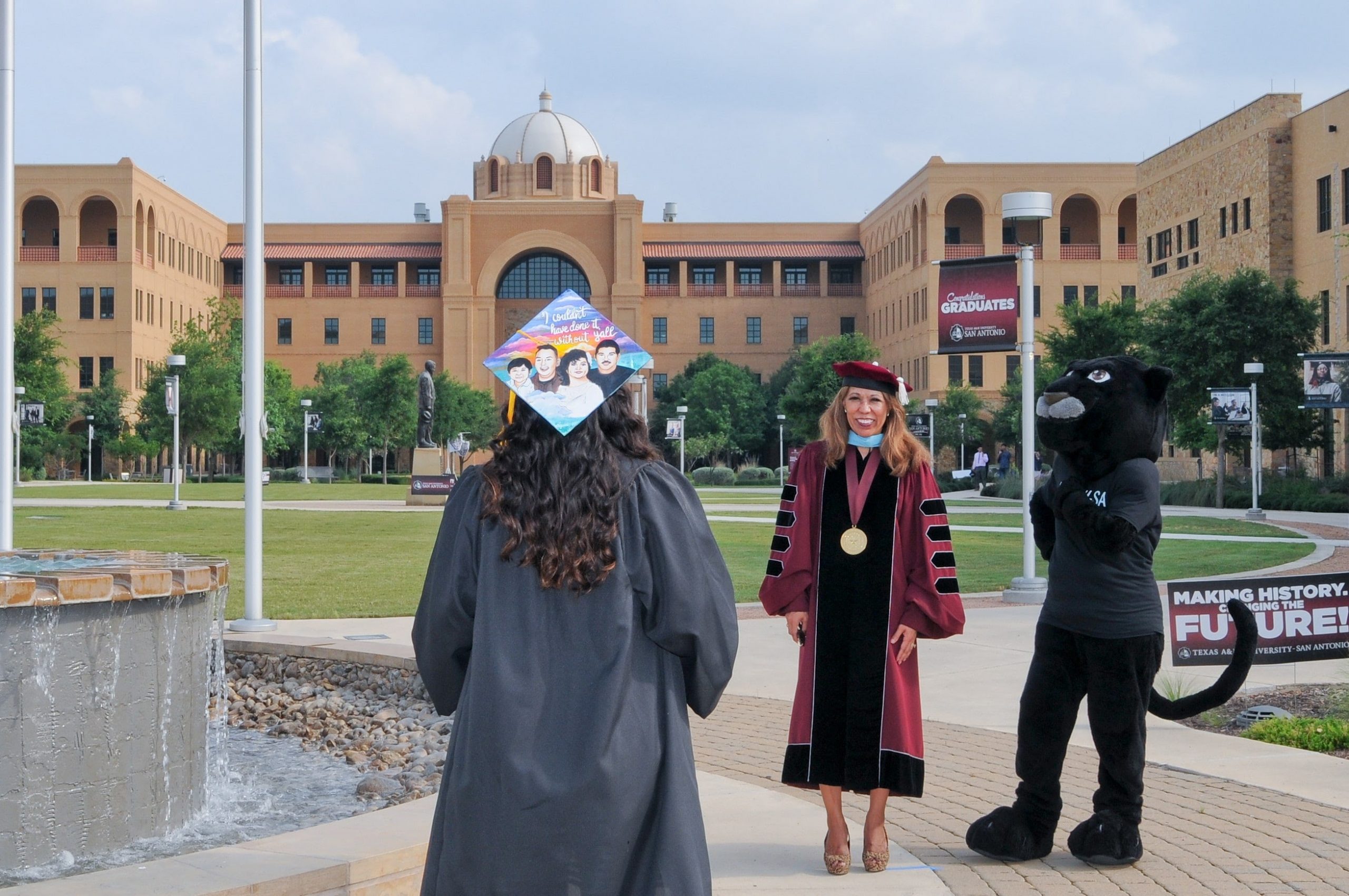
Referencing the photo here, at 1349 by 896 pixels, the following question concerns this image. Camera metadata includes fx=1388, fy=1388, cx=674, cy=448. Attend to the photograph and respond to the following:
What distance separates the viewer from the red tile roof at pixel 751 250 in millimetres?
95375

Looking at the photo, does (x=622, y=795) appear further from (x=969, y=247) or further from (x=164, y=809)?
(x=969, y=247)

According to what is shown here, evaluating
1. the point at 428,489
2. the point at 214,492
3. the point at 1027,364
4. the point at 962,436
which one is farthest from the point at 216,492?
the point at 962,436

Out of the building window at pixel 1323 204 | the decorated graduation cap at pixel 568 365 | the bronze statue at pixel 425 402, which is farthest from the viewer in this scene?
the building window at pixel 1323 204

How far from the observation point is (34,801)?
504 cm

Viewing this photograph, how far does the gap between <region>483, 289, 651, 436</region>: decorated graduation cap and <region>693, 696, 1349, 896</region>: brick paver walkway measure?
260 centimetres

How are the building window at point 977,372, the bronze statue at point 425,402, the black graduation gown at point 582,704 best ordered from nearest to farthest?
the black graduation gown at point 582,704 → the bronze statue at point 425,402 → the building window at point 977,372

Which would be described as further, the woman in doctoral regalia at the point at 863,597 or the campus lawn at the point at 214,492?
the campus lawn at the point at 214,492

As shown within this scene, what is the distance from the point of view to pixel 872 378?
5035mm

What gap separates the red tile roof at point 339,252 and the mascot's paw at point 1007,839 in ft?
302

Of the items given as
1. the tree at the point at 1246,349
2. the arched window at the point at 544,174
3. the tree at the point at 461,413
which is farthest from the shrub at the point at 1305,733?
the arched window at the point at 544,174

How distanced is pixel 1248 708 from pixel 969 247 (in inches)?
2918

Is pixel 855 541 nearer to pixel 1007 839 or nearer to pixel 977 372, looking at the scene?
pixel 1007 839

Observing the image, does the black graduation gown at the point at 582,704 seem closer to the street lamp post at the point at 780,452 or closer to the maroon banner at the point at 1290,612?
the maroon banner at the point at 1290,612

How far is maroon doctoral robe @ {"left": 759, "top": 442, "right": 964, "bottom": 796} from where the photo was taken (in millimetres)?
4941
